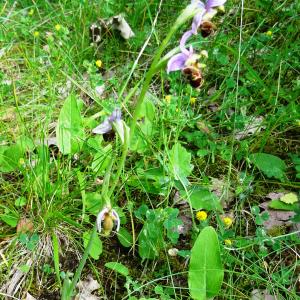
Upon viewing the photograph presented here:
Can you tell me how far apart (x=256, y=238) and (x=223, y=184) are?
1.07 feet

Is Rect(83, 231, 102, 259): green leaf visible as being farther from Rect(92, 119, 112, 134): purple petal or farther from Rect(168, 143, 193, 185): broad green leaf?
Rect(92, 119, 112, 134): purple petal

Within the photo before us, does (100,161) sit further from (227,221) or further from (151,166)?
(227,221)

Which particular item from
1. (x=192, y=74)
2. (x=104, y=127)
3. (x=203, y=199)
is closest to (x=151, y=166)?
(x=203, y=199)

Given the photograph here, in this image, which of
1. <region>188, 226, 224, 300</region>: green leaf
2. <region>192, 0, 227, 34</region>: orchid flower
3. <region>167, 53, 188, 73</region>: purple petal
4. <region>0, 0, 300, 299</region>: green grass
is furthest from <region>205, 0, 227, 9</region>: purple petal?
<region>188, 226, 224, 300</region>: green leaf

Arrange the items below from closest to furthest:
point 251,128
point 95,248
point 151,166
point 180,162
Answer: point 95,248 → point 180,162 → point 151,166 → point 251,128

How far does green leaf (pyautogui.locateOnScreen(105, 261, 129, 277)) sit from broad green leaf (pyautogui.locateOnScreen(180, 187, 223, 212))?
0.34m

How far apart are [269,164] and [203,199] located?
1.26ft

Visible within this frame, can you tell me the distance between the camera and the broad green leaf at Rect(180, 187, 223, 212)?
1.89 m

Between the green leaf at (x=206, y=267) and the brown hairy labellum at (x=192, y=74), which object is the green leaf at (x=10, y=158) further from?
the brown hairy labellum at (x=192, y=74)

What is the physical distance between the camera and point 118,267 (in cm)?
178

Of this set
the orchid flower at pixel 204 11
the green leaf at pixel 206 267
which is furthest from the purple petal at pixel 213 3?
the green leaf at pixel 206 267

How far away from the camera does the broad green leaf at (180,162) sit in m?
1.91

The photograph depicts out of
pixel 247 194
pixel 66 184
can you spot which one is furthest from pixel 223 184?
pixel 66 184

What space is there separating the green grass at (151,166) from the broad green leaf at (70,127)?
23mm
